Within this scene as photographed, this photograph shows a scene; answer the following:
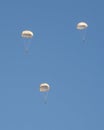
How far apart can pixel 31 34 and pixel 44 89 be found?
7.64 meters

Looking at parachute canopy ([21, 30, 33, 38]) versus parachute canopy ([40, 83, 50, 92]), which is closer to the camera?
parachute canopy ([21, 30, 33, 38])

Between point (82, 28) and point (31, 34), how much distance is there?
7.13m

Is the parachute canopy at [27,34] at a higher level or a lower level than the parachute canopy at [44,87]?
higher

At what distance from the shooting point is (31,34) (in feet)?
548

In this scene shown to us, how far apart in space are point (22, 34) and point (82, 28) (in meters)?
8.20

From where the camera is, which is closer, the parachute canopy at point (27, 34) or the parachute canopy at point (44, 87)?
the parachute canopy at point (27, 34)

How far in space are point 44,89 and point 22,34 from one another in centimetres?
797

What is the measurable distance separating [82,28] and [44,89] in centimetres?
933

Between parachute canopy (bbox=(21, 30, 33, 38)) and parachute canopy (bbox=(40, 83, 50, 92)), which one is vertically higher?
parachute canopy (bbox=(21, 30, 33, 38))

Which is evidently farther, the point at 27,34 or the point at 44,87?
the point at 44,87

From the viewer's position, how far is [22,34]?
16700 centimetres

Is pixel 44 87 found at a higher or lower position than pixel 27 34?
lower

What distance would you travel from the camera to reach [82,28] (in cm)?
16962
